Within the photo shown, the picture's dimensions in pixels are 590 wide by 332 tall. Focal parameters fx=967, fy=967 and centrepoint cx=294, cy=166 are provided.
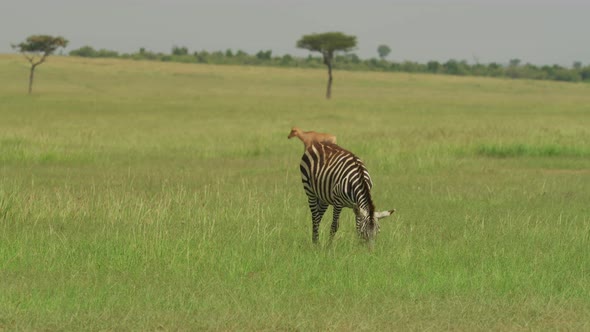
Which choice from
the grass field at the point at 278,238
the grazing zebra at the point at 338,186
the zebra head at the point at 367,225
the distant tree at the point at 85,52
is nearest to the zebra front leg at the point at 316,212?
the grazing zebra at the point at 338,186

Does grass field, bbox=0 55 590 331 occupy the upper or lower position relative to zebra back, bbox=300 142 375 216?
lower

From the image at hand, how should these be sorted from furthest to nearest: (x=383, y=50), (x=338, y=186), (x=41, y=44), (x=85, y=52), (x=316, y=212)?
(x=383, y=50)
(x=85, y=52)
(x=41, y=44)
(x=316, y=212)
(x=338, y=186)

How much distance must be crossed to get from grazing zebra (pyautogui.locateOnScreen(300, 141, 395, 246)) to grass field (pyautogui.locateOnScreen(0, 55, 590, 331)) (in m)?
0.31

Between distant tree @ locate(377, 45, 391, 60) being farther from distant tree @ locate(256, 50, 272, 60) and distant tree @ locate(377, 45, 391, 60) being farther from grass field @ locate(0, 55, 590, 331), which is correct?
grass field @ locate(0, 55, 590, 331)

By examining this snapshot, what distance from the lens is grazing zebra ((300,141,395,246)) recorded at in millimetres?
9523

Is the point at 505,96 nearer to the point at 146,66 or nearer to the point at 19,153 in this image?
the point at 146,66

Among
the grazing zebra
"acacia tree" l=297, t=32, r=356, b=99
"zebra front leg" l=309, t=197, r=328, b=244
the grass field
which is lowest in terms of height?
the grass field

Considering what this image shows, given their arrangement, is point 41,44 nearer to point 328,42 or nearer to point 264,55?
point 328,42

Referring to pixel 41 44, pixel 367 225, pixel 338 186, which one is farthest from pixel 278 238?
pixel 41 44

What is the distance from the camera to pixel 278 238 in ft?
35.5

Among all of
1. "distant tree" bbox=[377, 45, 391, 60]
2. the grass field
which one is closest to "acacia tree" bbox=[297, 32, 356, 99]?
the grass field

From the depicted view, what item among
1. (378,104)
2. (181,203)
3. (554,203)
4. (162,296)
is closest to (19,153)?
(181,203)

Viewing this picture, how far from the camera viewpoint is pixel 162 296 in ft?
26.0

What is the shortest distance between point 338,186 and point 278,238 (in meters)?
1.22
